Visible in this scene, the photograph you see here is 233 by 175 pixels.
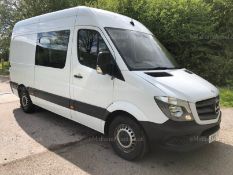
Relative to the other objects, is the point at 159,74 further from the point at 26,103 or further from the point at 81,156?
the point at 26,103

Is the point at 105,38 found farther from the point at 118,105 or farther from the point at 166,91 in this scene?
the point at 166,91

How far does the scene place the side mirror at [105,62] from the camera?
180 inches

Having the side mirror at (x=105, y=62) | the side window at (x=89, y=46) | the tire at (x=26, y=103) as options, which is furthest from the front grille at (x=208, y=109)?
the tire at (x=26, y=103)

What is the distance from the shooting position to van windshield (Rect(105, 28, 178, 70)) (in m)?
4.76

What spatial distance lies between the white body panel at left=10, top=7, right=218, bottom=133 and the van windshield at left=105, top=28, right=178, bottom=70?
0.41 ft

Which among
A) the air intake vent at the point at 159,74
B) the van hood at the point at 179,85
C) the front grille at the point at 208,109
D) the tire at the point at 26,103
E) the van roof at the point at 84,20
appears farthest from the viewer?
the tire at the point at 26,103

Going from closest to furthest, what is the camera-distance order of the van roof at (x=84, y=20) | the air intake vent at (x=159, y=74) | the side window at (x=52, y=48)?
the air intake vent at (x=159, y=74), the van roof at (x=84, y=20), the side window at (x=52, y=48)

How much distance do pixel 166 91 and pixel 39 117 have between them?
4.20 metres

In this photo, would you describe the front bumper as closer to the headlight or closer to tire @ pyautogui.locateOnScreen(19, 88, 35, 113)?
the headlight

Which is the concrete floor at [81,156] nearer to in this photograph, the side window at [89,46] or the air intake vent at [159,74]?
the air intake vent at [159,74]

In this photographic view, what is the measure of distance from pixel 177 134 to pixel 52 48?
361 cm

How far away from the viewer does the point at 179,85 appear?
172 inches

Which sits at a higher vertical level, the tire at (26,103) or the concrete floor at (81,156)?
the tire at (26,103)

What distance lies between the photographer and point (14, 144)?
5395mm
